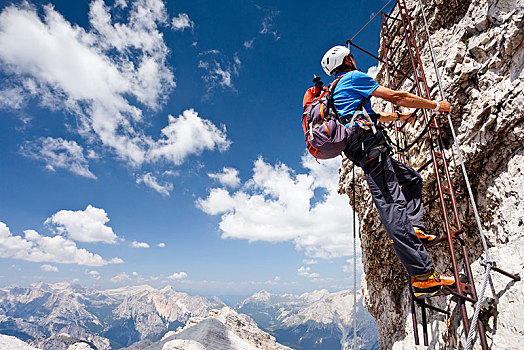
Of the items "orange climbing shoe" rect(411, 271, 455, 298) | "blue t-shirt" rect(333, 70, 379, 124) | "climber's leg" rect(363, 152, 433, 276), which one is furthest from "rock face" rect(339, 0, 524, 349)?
"blue t-shirt" rect(333, 70, 379, 124)

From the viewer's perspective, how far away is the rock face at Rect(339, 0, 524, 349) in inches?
180

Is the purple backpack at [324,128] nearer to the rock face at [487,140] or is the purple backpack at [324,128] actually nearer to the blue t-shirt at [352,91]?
the blue t-shirt at [352,91]

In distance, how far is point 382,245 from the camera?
10484mm

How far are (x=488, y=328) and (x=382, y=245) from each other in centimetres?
606

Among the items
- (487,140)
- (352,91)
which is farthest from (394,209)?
(487,140)

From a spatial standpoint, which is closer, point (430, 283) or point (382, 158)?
point (430, 283)

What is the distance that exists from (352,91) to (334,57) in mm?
966

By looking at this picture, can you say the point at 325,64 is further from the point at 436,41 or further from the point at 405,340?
the point at 405,340

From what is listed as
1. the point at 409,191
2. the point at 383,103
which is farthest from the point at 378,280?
the point at 383,103

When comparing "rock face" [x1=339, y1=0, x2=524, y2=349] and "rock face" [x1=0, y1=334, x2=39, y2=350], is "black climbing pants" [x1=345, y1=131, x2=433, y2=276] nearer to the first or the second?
"rock face" [x1=339, y1=0, x2=524, y2=349]

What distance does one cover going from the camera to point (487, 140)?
599cm

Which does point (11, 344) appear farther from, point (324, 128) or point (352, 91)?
point (352, 91)

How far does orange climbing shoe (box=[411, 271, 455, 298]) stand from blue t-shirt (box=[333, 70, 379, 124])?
3.10 m

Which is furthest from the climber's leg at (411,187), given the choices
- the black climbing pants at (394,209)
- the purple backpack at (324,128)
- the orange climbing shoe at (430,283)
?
the purple backpack at (324,128)
